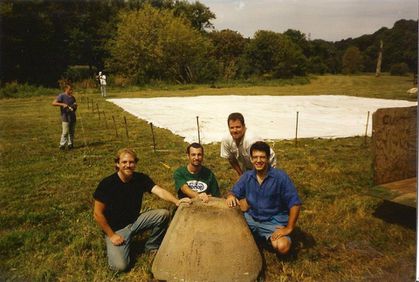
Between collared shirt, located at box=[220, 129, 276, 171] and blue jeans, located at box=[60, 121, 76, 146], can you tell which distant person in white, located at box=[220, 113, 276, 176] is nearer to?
collared shirt, located at box=[220, 129, 276, 171]

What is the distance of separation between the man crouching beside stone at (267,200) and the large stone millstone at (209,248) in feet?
0.83

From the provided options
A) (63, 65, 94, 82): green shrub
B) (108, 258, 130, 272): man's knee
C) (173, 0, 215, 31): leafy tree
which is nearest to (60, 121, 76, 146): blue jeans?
(108, 258, 130, 272): man's knee

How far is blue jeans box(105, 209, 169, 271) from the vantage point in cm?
399

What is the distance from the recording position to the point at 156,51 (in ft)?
128

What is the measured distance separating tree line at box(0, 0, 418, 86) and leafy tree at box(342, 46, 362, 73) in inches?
5.4

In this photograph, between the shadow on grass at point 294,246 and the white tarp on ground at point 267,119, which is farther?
the white tarp on ground at point 267,119

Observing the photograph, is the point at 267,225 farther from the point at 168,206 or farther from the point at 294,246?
the point at 168,206

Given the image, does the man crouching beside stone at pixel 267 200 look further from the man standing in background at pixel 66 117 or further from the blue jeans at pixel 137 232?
the man standing in background at pixel 66 117

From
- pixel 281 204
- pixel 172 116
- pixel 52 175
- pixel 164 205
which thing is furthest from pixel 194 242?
pixel 172 116

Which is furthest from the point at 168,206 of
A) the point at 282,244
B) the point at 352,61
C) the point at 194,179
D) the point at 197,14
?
the point at 197,14

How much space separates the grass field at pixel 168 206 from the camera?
4.02 metres

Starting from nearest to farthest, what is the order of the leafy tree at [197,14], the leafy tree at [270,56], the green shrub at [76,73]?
the green shrub at [76,73] → the leafy tree at [270,56] → the leafy tree at [197,14]

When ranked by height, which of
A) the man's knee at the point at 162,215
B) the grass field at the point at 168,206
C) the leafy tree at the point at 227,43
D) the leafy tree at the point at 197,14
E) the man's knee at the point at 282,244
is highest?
the leafy tree at the point at 197,14

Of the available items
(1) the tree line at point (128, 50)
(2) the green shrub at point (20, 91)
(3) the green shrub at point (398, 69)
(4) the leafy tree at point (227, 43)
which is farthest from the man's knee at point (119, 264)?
(4) the leafy tree at point (227, 43)
